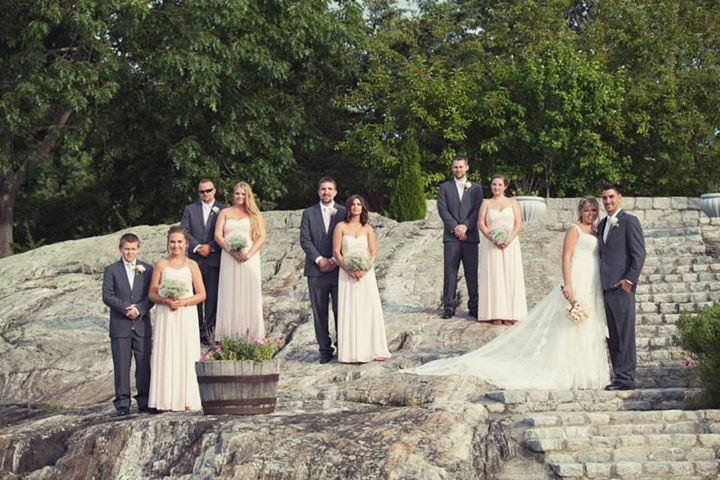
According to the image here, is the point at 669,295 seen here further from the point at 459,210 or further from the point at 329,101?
the point at 329,101

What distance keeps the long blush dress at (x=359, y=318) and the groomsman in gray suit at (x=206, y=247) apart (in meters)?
1.86

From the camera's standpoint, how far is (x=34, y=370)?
1510 centimetres

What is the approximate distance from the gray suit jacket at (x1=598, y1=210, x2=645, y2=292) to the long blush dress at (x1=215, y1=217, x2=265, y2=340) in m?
4.01

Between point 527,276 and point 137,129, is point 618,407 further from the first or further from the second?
point 137,129

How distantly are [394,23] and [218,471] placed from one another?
23.8 metres

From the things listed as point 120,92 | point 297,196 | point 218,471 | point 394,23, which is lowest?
point 218,471

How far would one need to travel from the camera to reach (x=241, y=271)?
1479 cm

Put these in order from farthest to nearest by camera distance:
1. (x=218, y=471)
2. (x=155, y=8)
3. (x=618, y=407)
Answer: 1. (x=155, y=8)
2. (x=618, y=407)
3. (x=218, y=471)

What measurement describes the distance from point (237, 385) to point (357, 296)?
2.78 m

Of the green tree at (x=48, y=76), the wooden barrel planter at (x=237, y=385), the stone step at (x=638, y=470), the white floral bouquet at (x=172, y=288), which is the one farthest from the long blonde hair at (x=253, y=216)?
the green tree at (x=48, y=76)

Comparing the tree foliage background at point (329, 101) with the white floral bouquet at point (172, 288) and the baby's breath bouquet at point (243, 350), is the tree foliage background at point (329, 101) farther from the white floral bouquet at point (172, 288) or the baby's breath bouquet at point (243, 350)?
the baby's breath bouquet at point (243, 350)

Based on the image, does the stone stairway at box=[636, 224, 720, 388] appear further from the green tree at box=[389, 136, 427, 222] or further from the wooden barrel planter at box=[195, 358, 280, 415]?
the green tree at box=[389, 136, 427, 222]

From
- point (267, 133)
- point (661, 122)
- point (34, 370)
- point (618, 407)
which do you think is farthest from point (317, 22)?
point (618, 407)

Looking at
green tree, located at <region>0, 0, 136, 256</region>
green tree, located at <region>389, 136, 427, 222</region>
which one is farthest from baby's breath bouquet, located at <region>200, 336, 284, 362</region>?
green tree, located at <region>0, 0, 136, 256</region>
